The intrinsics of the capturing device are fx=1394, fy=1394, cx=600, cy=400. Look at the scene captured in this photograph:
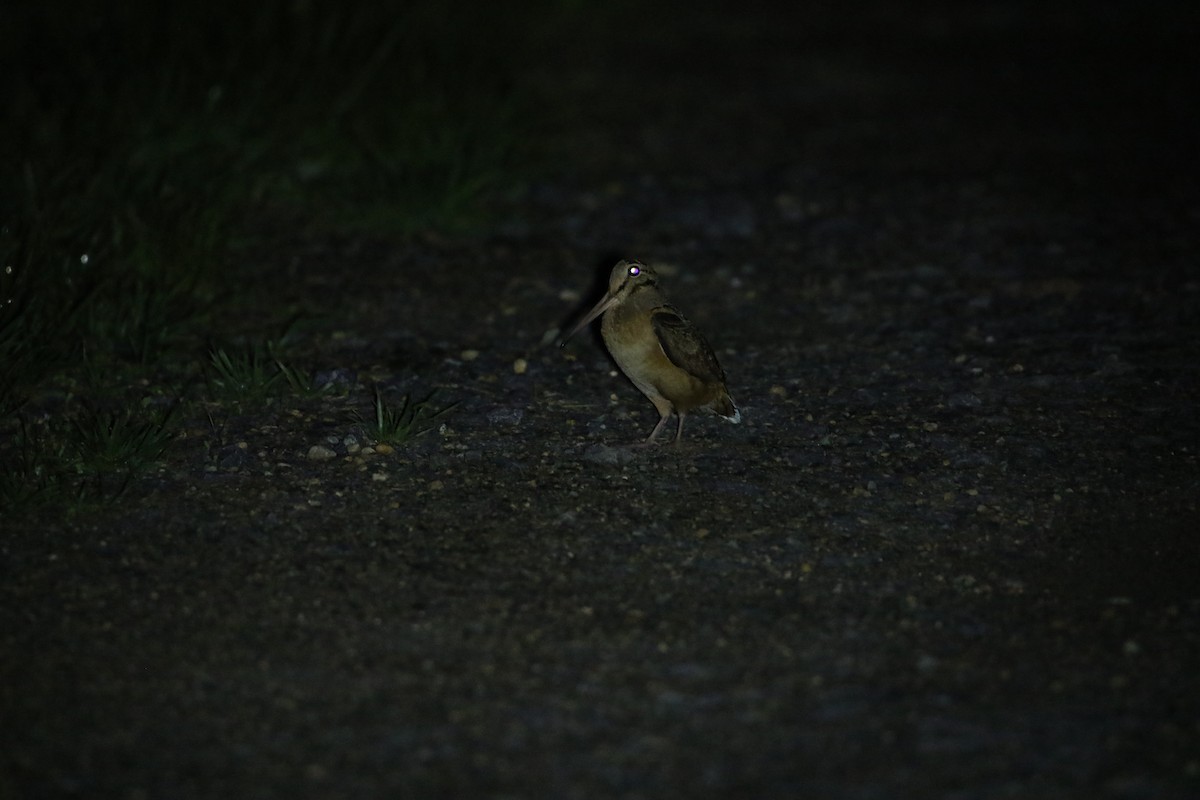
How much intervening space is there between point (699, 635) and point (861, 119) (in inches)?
268

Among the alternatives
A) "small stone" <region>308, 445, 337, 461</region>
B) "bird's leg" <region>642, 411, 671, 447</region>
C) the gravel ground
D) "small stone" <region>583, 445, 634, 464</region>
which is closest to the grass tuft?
the gravel ground

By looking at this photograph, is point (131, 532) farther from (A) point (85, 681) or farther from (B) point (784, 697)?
(B) point (784, 697)

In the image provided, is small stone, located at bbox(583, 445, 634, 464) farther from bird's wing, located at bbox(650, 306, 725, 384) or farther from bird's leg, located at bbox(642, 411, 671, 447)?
bird's wing, located at bbox(650, 306, 725, 384)

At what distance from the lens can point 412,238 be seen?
308 inches

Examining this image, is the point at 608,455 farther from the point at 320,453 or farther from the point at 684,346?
the point at 320,453

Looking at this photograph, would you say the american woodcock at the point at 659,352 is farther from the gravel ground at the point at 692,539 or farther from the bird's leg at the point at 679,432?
the gravel ground at the point at 692,539

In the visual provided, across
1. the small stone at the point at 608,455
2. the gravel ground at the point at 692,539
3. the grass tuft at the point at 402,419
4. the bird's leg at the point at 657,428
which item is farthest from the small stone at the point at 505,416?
the bird's leg at the point at 657,428

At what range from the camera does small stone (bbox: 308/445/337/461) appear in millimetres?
5227

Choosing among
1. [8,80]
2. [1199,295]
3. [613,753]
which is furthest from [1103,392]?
[8,80]

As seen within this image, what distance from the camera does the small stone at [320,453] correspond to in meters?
5.23

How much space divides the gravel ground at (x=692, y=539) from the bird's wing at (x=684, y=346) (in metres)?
0.29

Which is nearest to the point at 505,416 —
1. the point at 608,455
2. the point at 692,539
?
the point at 608,455

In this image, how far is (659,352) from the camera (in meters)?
5.47

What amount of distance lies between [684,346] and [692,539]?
1052 millimetres
